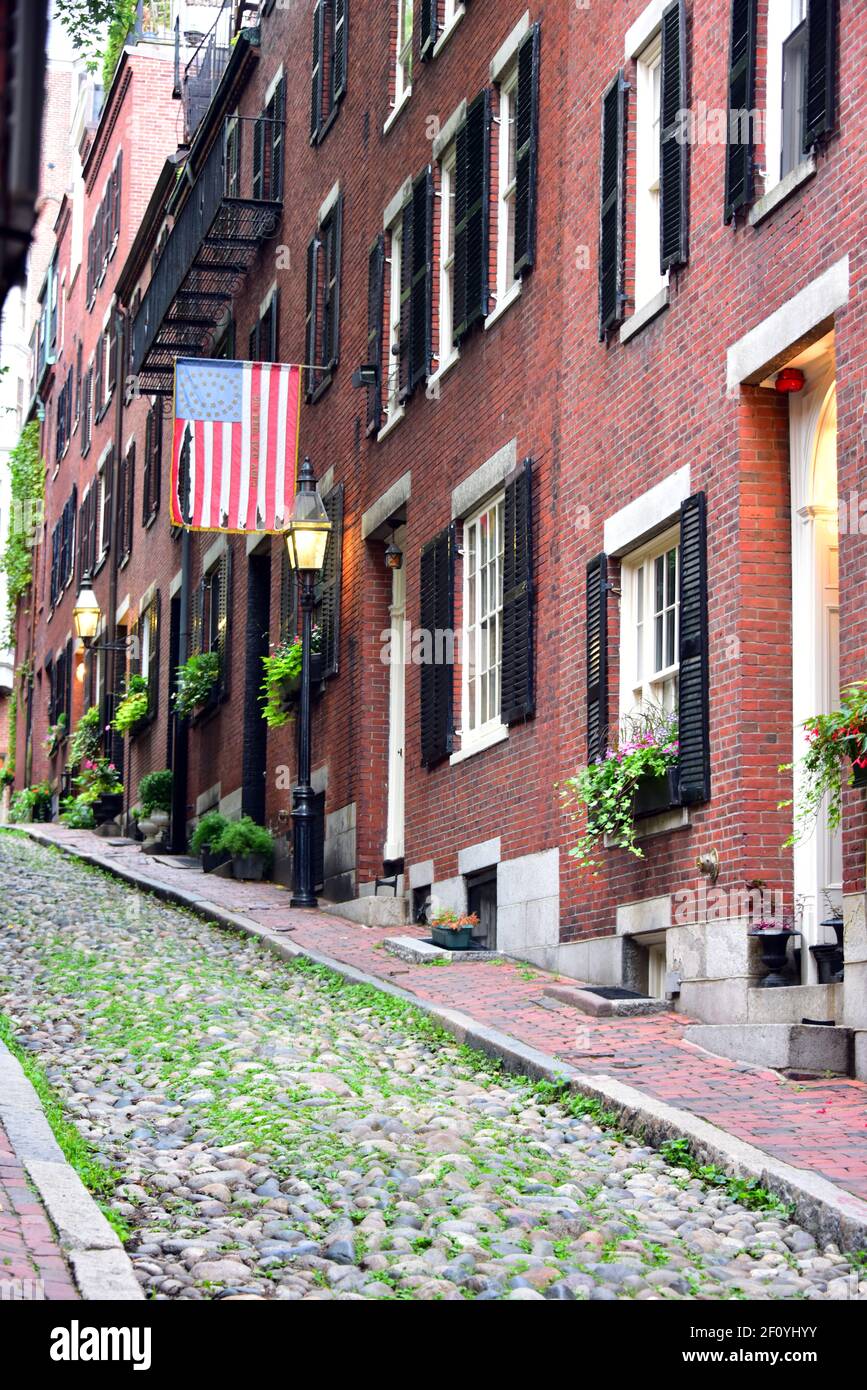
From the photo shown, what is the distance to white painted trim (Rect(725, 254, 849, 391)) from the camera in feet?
32.6

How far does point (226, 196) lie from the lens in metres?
24.0

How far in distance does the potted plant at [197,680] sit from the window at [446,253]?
9.55m

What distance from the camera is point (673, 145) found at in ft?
39.7

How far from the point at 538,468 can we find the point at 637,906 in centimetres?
384

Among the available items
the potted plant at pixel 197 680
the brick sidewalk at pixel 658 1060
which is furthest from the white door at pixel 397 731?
the potted plant at pixel 197 680

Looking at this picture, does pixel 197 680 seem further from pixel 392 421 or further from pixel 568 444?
pixel 568 444

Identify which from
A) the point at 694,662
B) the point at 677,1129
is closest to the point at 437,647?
the point at 694,662

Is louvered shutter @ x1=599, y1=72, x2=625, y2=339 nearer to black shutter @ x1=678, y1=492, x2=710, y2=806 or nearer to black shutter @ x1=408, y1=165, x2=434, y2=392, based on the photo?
black shutter @ x1=678, y1=492, x2=710, y2=806

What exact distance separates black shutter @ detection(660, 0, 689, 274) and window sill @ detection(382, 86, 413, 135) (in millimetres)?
6671

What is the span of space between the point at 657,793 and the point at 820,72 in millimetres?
4135

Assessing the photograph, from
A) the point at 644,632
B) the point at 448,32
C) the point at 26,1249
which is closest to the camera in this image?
the point at 26,1249

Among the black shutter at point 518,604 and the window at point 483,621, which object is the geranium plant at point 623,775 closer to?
the black shutter at point 518,604

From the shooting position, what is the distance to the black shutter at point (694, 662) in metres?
11.2
